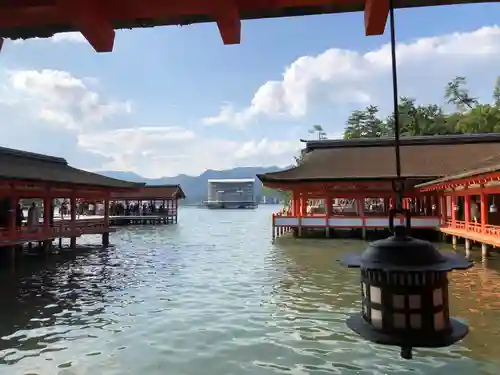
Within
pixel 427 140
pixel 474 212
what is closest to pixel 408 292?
pixel 474 212

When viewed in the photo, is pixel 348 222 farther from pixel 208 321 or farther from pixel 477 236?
pixel 208 321

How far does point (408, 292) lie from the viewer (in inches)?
97.1

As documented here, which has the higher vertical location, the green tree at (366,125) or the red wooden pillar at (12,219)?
the green tree at (366,125)

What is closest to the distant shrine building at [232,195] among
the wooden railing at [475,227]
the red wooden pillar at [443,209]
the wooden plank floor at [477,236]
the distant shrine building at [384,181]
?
the distant shrine building at [384,181]

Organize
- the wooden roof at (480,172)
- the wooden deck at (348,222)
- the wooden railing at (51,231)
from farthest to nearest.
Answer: the wooden deck at (348,222) → the wooden railing at (51,231) → the wooden roof at (480,172)

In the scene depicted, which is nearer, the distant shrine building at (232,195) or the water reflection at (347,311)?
the water reflection at (347,311)

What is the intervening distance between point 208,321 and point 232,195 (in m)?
102

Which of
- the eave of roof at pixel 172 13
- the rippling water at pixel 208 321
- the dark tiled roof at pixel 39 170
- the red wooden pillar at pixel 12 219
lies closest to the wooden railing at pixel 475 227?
the rippling water at pixel 208 321

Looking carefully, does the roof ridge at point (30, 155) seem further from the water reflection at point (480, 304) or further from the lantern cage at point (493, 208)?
the lantern cage at point (493, 208)

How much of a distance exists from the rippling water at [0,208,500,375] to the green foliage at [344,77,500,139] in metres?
35.8

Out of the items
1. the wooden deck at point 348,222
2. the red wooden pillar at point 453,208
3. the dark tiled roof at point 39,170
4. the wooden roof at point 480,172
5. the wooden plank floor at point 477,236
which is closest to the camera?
the wooden roof at point 480,172

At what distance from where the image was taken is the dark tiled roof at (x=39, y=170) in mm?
16484

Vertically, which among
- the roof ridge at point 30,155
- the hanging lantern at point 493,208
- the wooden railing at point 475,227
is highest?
the roof ridge at point 30,155

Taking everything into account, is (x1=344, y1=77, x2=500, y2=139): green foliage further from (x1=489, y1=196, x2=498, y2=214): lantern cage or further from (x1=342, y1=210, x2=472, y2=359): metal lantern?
(x1=342, y1=210, x2=472, y2=359): metal lantern
